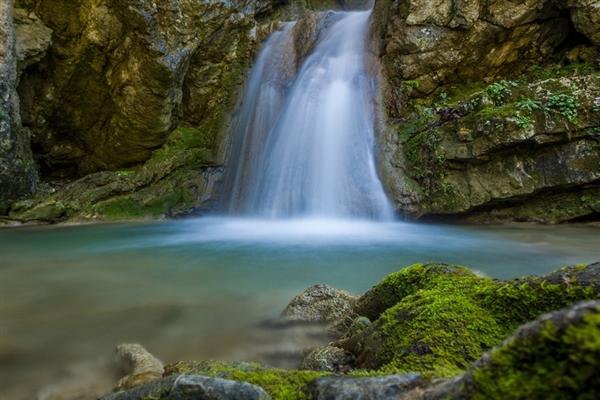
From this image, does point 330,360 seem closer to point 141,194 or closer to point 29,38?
point 141,194

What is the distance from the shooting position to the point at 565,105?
741 centimetres

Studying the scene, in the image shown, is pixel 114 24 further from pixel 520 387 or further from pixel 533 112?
pixel 520 387

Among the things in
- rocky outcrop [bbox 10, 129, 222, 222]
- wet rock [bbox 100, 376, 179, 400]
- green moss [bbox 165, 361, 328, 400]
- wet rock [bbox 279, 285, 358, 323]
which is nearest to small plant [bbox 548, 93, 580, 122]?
wet rock [bbox 279, 285, 358, 323]

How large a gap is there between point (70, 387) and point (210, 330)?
1.16 metres

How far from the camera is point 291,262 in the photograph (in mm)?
5809

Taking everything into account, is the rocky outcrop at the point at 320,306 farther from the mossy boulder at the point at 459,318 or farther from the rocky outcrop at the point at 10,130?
the rocky outcrop at the point at 10,130

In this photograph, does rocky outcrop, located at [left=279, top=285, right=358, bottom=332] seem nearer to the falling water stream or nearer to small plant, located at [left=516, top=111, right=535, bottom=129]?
the falling water stream

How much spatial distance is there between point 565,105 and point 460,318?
806cm

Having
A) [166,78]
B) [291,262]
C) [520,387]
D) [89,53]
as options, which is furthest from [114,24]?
[520,387]

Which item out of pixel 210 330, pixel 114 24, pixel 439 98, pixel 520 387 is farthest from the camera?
pixel 114 24

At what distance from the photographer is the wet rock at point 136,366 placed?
2.18m

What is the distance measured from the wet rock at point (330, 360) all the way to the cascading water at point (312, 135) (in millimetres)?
6971

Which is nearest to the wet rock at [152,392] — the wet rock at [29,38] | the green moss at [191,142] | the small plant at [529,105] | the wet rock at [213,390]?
the wet rock at [213,390]

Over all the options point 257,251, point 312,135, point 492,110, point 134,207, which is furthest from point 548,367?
point 134,207
